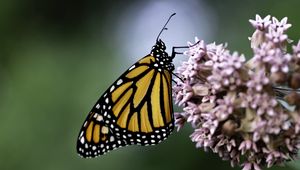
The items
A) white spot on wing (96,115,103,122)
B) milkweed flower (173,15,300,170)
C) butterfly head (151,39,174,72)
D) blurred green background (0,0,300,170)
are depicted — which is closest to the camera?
milkweed flower (173,15,300,170)

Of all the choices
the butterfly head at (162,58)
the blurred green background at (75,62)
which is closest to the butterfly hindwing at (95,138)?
the butterfly head at (162,58)

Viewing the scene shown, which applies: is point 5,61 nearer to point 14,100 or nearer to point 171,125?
point 14,100

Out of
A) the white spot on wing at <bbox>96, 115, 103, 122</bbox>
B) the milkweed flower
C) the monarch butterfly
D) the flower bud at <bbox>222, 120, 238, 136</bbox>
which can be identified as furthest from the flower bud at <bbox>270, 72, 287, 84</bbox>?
the white spot on wing at <bbox>96, 115, 103, 122</bbox>

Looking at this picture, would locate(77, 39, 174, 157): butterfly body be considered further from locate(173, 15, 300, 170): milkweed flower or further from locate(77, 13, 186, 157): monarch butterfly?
locate(173, 15, 300, 170): milkweed flower

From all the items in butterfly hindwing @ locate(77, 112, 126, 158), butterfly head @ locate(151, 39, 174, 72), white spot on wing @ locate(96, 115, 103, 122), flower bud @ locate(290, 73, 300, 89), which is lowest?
butterfly hindwing @ locate(77, 112, 126, 158)

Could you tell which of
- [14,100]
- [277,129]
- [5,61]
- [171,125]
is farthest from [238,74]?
[5,61]

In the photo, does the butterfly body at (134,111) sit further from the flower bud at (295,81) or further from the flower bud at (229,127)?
the flower bud at (295,81)
